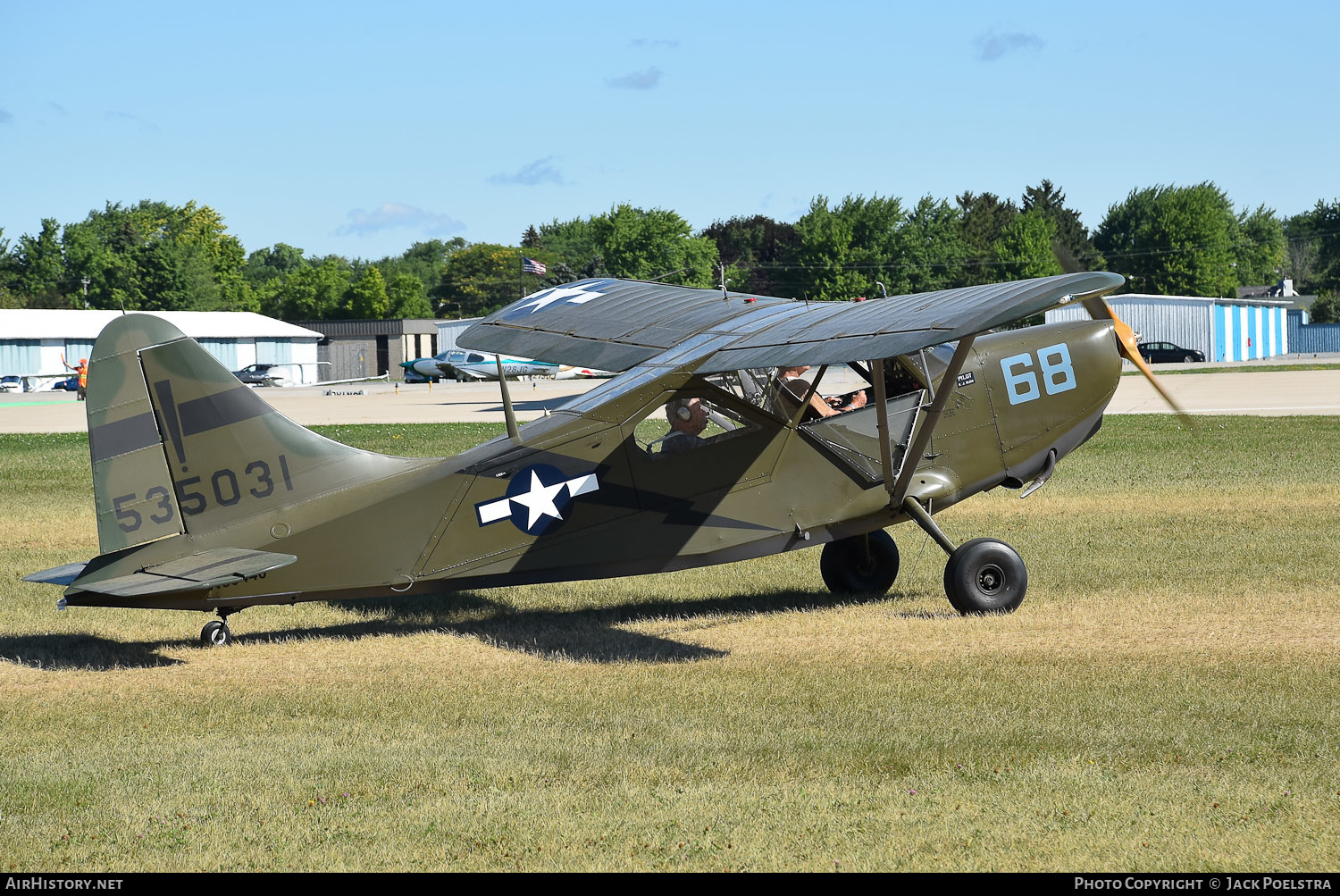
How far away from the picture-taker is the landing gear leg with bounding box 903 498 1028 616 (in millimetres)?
9680

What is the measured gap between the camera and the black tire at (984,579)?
382 inches

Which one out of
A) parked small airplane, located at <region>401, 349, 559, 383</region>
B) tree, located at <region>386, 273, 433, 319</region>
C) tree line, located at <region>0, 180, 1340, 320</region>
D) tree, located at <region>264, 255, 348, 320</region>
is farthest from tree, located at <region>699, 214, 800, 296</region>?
parked small airplane, located at <region>401, 349, 559, 383</region>

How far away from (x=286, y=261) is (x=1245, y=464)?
195220 mm

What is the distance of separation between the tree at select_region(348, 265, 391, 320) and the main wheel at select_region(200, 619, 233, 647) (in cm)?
10504

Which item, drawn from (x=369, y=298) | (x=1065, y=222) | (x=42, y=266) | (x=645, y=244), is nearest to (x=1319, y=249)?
(x=1065, y=222)

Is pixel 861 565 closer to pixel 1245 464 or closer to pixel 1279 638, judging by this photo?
pixel 1279 638

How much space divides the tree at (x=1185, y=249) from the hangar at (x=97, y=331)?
72514 millimetres

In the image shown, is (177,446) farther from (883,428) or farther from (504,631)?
(883,428)

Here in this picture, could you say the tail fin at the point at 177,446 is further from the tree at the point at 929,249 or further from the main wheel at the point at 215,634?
the tree at the point at 929,249

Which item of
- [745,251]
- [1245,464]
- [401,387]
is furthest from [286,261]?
[1245,464]

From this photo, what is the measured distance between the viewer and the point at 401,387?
60375 millimetres

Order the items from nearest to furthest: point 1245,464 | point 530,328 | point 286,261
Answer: point 530,328 < point 1245,464 < point 286,261
